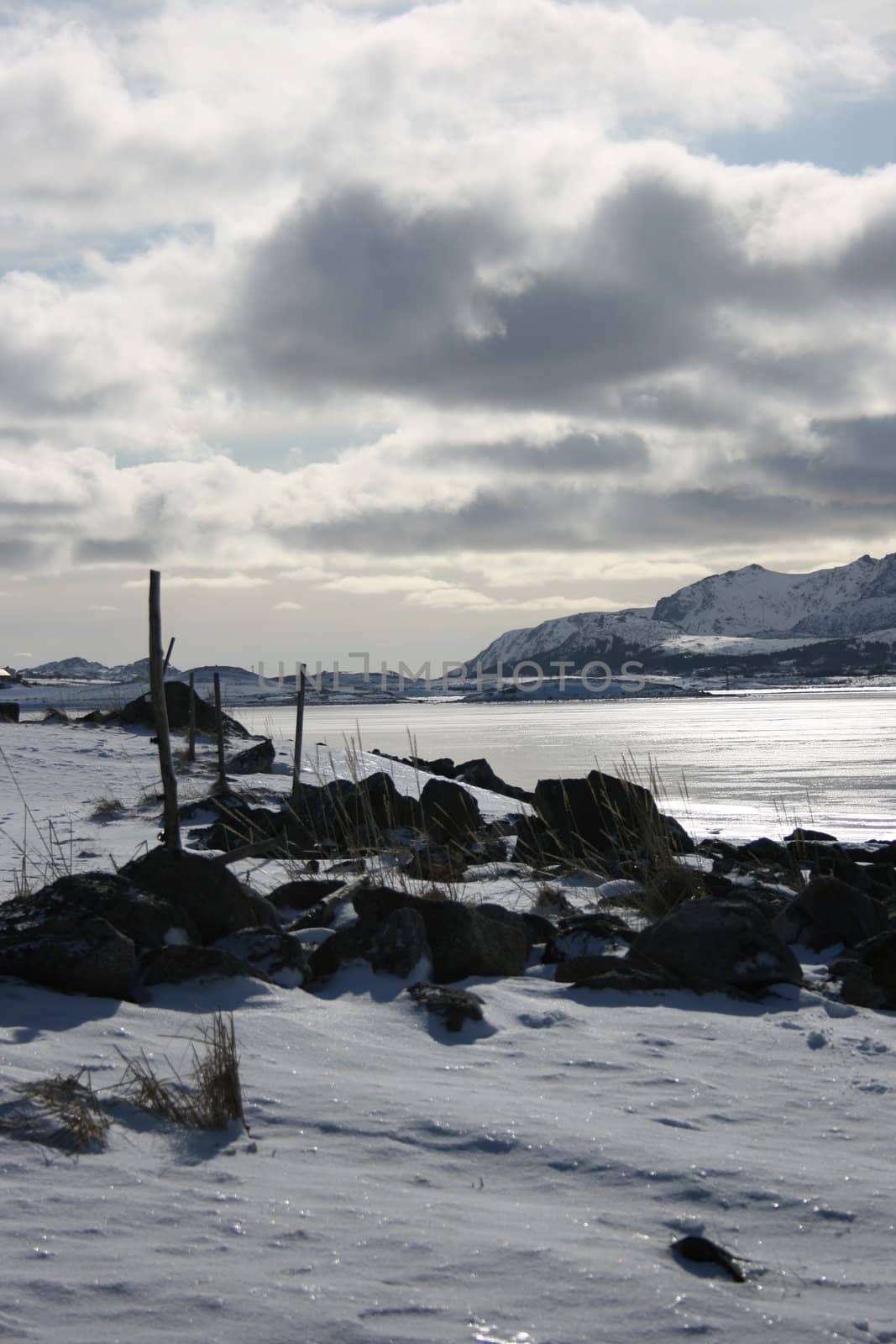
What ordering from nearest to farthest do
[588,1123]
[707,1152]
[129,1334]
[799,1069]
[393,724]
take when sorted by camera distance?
[129,1334] < [707,1152] < [588,1123] < [799,1069] < [393,724]

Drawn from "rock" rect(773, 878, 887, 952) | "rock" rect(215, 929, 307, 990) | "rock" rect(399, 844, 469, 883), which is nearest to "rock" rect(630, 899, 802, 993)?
"rock" rect(773, 878, 887, 952)

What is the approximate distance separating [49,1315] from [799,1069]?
2938 millimetres

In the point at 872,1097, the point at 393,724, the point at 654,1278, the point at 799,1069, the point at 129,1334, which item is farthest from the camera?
the point at 393,724

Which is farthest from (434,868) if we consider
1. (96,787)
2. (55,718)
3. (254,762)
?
(55,718)

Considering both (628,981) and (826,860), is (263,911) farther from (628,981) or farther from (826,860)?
(826,860)

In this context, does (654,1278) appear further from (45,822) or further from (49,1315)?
(45,822)

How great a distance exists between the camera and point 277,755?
2062 centimetres

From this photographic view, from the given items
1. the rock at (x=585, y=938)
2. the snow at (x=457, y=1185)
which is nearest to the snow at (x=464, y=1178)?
the snow at (x=457, y=1185)

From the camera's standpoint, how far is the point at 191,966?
16.0 ft

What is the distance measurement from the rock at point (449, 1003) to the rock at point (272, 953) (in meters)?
0.61

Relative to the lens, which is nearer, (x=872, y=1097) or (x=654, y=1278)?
(x=654, y=1278)

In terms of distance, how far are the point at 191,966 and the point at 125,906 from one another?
2.17ft

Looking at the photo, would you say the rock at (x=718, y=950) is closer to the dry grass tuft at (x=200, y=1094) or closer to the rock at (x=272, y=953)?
the rock at (x=272, y=953)

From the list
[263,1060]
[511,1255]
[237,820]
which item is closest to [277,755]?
[237,820]
